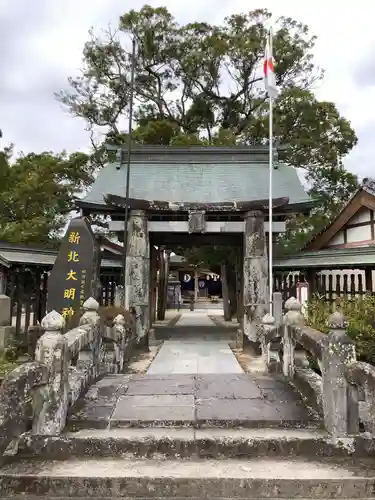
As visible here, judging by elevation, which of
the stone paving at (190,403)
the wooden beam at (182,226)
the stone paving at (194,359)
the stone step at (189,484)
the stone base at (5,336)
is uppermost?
the wooden beam at (182,226)

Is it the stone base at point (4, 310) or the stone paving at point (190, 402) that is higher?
the stone base at point (4, 310)

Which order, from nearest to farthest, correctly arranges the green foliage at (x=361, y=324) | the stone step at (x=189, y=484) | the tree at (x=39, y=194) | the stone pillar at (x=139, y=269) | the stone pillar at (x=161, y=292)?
1. the stone step at (x=189, y=484)
2. the green foliage at (x=361, y=324)
3. the stone pillar at (x=139, y=269)
4. the tree at (x=39, y=194)
5. the stone pillar at (x=161, y=292)

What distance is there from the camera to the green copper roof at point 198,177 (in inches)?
555

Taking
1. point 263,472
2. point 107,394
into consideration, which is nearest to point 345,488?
point 263,472

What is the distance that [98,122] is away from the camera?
981 inches

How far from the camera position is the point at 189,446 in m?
4.04

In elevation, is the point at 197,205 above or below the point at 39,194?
below

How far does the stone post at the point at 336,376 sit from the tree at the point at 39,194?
1427 cm

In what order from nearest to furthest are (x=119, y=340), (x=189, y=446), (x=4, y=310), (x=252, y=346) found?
(x=189, y=446) → (x=119, y=340) → (x=4, y=310) → (x=252, y=346)

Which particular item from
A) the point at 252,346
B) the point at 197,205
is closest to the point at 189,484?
the point at 252,346

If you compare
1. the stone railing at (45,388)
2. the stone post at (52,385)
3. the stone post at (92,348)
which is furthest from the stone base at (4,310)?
the stone post at (52,385)

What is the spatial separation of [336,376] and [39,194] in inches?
639

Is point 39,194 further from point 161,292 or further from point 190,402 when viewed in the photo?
point 190,402

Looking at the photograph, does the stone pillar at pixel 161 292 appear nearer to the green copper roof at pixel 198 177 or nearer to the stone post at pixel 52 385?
the green copper roof at pixel 198 177
